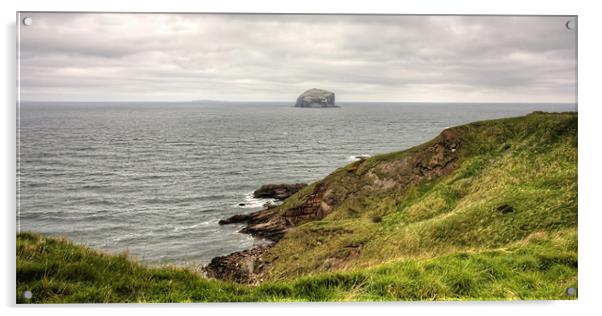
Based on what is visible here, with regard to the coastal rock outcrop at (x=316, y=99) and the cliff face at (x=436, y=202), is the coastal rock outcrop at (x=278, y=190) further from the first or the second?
the coastal rock outcrop at (x=316, y=99)

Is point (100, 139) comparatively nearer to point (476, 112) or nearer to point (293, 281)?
point (293, 281)

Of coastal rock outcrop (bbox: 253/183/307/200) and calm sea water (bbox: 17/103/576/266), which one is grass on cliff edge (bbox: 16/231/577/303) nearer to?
calm sea water (bbox: 17/103/576/266)

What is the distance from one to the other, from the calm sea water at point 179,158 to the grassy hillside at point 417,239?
781mm

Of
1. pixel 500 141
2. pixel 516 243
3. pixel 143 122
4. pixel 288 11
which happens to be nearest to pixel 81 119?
pixel 143 122

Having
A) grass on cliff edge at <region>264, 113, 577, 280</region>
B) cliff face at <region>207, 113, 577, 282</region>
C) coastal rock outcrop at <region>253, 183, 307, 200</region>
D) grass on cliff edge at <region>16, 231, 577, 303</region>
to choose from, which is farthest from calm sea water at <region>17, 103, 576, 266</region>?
grass on cliff edge at <region>16, 231, 577, 303</region>

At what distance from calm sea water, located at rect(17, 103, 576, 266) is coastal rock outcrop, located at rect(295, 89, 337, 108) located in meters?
0.17

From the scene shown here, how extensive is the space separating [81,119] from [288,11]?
5320 mm

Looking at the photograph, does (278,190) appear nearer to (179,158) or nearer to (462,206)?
(179,158)

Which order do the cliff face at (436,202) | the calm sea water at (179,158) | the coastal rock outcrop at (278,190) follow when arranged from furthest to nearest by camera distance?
the coastal rock outcrop at (278,190)
the cliff face at (436,202)
the calm sea water at (179,158)

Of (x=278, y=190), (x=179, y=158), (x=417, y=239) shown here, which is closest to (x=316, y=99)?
(x=278, y=190)

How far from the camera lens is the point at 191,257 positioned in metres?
9.68

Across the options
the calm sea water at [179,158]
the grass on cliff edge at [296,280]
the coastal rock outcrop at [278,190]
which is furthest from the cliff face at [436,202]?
the grass on cliff edge at [296,280]

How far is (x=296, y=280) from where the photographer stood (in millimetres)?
8125

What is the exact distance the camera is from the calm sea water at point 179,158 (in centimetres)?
934
